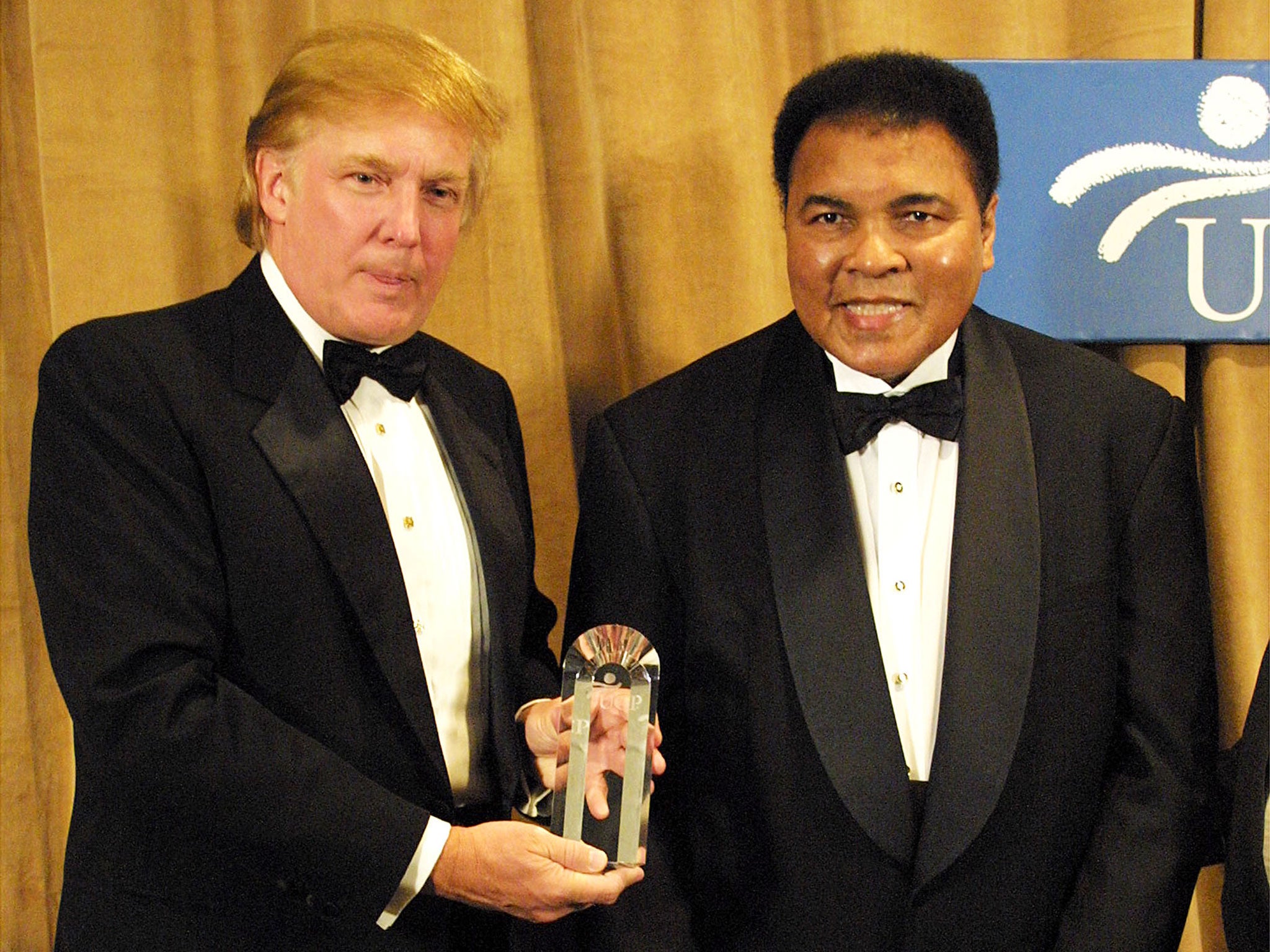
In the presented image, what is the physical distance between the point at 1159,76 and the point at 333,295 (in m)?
1.32

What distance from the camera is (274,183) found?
5.50 feet

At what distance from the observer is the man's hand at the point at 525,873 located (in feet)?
4.86

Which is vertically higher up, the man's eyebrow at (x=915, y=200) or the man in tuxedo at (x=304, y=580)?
the man's eyebrow at (x=915, y=200)

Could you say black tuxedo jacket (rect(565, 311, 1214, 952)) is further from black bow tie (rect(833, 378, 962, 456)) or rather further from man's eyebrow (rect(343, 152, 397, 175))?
man's eyebrow (rect(343, 152, 397, 175))

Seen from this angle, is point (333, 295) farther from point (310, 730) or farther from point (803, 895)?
point (803, 895)

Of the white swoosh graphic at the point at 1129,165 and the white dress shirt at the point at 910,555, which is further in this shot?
the white swoosh graphic at the point at 1129,165

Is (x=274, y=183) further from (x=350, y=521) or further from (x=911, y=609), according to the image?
(x=911, y=609)

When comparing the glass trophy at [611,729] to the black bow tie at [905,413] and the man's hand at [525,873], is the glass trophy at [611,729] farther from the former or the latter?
the black bow tie at [905,413]

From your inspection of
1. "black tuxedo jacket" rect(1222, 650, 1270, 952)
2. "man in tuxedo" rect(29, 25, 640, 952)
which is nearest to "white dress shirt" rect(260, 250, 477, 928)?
"man in tuxedo" rect(29, 25, 640, 952)

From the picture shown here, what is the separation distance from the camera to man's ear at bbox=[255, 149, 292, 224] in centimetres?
166

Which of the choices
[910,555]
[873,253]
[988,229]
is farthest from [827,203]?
[910,555]

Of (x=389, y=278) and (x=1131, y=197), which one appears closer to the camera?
(x=389, y=278)

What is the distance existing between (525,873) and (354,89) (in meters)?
0.94

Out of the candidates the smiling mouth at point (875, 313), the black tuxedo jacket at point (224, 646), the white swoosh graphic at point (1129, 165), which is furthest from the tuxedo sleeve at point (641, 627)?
the white swoosh graphic at point (1129, 165)
